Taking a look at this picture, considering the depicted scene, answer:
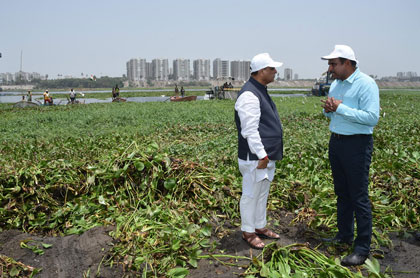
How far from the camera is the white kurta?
3.47 m

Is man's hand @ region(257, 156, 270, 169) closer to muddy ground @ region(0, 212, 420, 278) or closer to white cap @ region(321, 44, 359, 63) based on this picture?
muddy ground @ region(0, 212, 420, 278)

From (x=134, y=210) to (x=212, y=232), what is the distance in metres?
0.97

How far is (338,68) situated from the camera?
11.3ft

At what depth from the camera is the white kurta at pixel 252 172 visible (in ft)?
11.4

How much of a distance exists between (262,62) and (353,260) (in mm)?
2054

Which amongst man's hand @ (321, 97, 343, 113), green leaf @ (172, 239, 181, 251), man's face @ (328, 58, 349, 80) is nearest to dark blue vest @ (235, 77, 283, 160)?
man's hand @ (321, 97, 343, 113)

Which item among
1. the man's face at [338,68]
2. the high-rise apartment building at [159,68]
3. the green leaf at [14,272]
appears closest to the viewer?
the green leaf at [14,272]

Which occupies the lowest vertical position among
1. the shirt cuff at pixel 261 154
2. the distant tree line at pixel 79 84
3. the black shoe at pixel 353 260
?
the black shoe at pixel 353 260

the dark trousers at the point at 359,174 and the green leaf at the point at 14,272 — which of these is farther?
the dark trousers at the point at 359,174

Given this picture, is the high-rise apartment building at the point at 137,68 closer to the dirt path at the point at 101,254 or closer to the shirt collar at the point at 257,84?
the dirt path at the point at 101,254

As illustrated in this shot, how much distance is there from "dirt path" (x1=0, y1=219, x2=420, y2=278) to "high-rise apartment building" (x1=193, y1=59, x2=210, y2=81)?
195149 mm

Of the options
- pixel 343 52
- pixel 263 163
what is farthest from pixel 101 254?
pixel 343 52

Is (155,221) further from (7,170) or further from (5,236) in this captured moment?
(7,170)

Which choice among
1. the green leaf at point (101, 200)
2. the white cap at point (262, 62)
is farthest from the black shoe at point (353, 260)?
the green leaf at point (101, 200)
